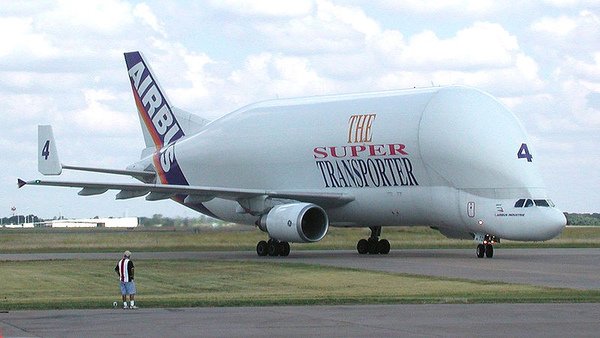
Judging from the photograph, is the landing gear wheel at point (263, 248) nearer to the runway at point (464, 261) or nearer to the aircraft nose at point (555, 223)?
the runway at point (464, 261)

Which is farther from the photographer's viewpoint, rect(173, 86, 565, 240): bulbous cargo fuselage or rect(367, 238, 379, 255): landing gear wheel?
rect(367, 238, 379, 255): landing gear wheel

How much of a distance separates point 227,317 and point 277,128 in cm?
3131

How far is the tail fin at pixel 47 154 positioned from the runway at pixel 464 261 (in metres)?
3.64

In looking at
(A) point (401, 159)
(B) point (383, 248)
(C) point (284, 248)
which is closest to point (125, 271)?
(A) point (401, 159)

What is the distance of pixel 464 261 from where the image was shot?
150 feet

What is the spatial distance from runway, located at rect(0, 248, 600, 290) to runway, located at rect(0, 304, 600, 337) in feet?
27.0

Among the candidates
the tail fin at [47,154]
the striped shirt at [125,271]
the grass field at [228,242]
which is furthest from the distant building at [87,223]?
the striped shirt at [125,271]

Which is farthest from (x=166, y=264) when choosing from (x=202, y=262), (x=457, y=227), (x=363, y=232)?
(x=363, y=232)

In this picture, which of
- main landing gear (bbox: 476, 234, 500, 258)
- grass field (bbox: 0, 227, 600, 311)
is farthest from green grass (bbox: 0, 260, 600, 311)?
main landing gear (bbox: 476, 234, 500, 258)

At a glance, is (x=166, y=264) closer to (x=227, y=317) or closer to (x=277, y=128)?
(x=277, y=128)

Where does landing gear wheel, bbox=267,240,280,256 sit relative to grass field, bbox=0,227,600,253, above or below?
below

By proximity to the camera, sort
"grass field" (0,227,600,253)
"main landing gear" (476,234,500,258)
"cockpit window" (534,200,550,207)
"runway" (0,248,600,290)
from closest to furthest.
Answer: "runway" (0,248,600,290)
"cockpit window" (534,200,550,207)
"main landing gear" (476,234,500,258)
"grass field" (0,227,600,253)

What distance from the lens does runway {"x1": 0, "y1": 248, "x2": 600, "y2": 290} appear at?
37.0 m

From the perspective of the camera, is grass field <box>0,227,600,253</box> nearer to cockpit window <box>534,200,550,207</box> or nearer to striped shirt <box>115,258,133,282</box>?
cockpit window <box>534,200,550,207</box>
